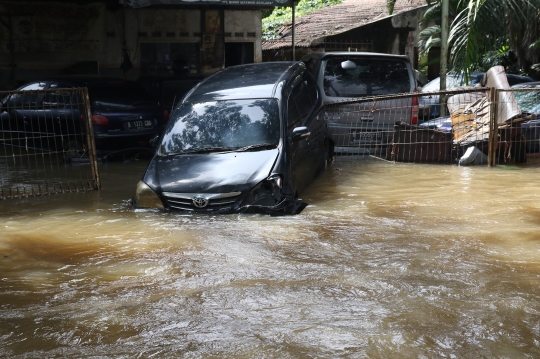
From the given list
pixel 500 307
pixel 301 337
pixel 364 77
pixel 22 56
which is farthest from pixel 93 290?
pixel 22 56

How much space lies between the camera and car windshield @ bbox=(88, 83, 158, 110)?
1228cm

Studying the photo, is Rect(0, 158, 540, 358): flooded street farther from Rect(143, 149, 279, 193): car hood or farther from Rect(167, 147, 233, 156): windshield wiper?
Rect(167, 147, 233, 156): windshield wiper

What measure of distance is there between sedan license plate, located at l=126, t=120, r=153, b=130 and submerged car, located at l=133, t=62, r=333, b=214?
130 inches

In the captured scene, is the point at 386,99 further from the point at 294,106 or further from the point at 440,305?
the point at 440,305

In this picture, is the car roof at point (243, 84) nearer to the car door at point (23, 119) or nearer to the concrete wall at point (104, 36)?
the car door at point (23, 119)

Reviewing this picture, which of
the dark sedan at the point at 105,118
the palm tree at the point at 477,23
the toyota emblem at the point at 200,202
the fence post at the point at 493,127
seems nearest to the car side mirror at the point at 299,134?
the toyota emblem at the point at 200,202

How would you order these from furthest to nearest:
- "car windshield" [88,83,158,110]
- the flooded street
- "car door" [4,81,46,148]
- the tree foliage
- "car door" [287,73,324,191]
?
the tree foliage
"car windshield" [88,83,158,110]
"car door" [4,81,46,148]
"car door" [287,73,324,191]
the flooded street

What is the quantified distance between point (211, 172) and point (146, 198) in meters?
0.83

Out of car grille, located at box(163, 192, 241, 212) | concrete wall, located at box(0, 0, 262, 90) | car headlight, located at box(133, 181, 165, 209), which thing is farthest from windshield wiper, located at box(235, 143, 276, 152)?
concrete wall, located at box(0, 0, 262, 90)

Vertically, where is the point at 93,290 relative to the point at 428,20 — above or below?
below

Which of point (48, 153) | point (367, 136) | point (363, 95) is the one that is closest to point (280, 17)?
point (363, 95)

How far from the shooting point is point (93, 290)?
5.40m

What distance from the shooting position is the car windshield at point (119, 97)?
12.3m

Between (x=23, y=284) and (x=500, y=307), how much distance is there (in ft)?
→ 12.1
